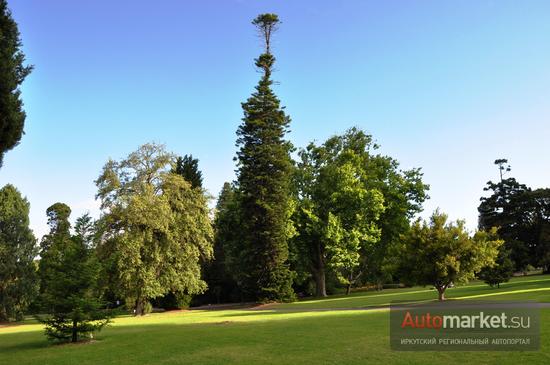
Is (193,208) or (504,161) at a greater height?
(504,161)

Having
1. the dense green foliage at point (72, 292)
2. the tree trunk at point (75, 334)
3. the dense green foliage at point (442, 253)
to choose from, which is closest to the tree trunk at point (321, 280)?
the dense green foliage at point (442, 253)

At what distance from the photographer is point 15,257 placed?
39719 mm

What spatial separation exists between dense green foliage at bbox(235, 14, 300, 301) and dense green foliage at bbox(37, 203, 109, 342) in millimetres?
22948

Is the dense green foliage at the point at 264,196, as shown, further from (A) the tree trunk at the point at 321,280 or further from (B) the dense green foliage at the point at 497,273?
(B) the dense green foliage at the point at 497,273

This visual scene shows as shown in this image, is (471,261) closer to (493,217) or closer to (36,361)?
(36,361)

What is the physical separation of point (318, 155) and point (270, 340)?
3640 cm

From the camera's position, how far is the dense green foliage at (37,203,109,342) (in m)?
16.5

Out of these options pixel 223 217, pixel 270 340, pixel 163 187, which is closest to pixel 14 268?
pixel 163 187

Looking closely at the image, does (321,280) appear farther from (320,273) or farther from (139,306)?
(139,306)

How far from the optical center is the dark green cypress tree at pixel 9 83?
1241 centimetres

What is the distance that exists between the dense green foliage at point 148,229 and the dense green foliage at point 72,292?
13.9 m

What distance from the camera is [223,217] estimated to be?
1843 inches

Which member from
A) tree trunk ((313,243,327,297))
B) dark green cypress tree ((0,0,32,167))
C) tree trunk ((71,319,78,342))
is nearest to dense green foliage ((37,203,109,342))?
tree trunk ((71,319,78,342))

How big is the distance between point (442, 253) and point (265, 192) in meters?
20.4
